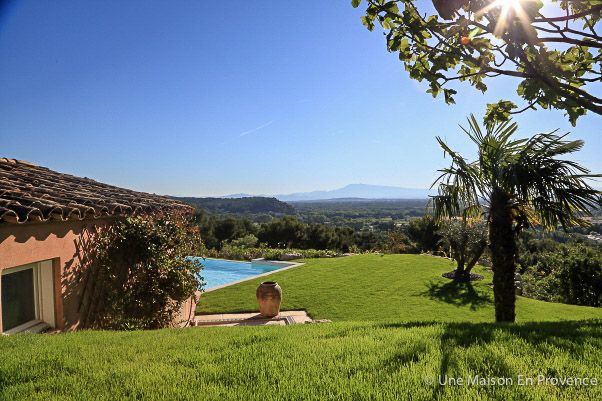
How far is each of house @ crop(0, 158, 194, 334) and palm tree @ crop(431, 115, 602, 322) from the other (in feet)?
22.8

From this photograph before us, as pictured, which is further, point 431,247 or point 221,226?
point 221,226

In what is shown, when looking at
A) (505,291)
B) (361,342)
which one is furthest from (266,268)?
(361,342)

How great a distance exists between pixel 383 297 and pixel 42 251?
35.8 feet

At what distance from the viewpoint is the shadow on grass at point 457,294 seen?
13.0 m

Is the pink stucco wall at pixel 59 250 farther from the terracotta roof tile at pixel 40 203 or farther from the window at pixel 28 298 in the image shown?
the terracotta roof tile at pixel 40 203

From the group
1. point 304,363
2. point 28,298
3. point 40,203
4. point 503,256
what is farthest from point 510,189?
point 28,298

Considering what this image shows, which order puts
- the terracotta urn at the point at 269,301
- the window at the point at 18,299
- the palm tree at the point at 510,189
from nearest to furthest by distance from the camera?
1. the window at the point at 18,299
2. the palm tree at the point at 510,189
3. the terracotta urn at the point at 269,301

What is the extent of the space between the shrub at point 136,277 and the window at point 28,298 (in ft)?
2.30

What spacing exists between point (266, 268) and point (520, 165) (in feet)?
59.5

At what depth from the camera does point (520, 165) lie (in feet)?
23.1

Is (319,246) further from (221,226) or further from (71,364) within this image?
(71,364)

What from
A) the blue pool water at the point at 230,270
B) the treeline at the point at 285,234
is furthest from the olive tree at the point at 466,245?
the treeline at the point at 285,234

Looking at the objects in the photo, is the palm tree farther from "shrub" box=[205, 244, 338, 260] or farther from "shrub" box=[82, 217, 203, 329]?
"shrub" box=[205, 244, 338, 260]

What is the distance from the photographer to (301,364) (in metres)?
3.50
